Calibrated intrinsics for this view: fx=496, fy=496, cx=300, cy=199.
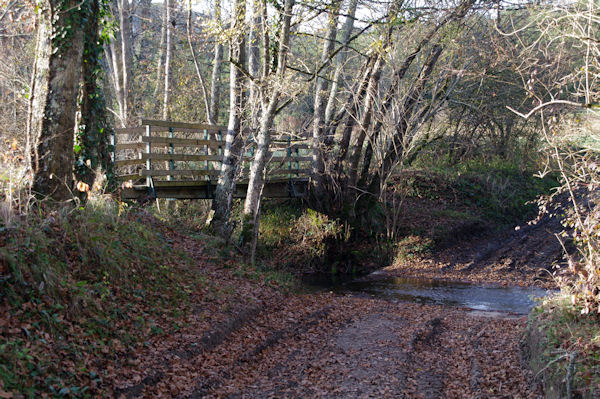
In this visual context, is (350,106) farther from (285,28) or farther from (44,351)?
(44,351)

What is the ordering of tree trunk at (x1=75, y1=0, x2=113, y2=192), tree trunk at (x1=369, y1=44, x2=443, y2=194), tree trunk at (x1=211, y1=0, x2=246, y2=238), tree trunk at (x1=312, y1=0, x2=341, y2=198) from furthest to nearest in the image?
tree trunk at (x1=369, y1=44, x2=443, y2=194) < tree trunk at (x1=312, y1=0, x2=341, y2=198) < tree trunk at (x1=211, y1=0, x2=246, y2=238) < tree trunk at (x1=75, y1=0, x2=113, y2=192)

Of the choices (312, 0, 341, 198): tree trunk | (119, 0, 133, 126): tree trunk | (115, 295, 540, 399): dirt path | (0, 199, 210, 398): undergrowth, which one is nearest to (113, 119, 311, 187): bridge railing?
(312, 0, 341, 198): tree trunk

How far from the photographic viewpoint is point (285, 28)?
12.1m

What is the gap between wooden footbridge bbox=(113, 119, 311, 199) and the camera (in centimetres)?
1315

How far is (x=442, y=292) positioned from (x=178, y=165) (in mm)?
9776

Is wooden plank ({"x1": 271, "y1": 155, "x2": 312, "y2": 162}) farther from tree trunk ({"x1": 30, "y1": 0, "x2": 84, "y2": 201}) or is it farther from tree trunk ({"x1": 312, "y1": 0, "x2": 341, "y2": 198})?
tree trunk ({"x1": 30, "y1": 0, "x2": 84, "y2": 201})

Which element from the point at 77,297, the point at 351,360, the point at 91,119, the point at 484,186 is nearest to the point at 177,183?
the point at 91,119

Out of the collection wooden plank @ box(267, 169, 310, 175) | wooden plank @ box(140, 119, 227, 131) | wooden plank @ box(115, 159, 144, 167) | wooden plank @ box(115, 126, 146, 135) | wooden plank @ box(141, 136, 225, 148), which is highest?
wooden plank @ box(140, 119, 227, 131)

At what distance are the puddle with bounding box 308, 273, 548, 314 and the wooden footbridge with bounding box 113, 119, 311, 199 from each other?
3.81 m

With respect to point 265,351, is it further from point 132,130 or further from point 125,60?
point 125,60

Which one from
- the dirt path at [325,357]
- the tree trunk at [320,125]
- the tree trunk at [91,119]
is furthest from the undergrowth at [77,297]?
the tree trunk at [320,125]

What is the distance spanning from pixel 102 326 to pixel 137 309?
1.02 meters

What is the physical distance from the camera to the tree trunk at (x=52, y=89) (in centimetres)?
776

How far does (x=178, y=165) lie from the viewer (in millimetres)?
17469
